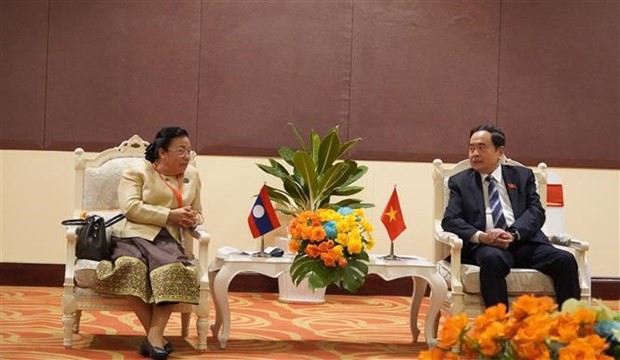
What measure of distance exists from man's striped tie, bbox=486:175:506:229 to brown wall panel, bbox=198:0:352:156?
2215 mm

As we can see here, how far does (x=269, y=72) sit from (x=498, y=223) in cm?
275

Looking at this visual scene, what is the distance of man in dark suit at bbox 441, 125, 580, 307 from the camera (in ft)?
A: 15.7

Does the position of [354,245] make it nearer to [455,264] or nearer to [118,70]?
[455,264]

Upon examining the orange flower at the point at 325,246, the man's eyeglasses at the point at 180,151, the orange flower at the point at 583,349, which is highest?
the man's eyeglasses at the point at 180,151

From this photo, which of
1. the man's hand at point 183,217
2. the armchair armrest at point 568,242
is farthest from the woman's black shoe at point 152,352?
the armchair armrest at point 568,242

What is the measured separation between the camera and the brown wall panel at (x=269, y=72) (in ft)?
23.8

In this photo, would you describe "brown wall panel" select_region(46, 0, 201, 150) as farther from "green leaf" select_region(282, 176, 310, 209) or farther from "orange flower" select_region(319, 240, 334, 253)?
"orange flower" select_region(319, 240, 334, 253)

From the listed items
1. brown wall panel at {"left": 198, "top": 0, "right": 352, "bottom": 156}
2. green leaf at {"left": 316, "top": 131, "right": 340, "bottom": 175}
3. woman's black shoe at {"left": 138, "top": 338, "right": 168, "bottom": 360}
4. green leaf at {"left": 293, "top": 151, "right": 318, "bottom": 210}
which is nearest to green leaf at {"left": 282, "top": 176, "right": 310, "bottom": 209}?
green leaf at {"left": 293, "top": 151, "right": 318, "bottom": 210}

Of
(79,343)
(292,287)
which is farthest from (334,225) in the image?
(292,287)

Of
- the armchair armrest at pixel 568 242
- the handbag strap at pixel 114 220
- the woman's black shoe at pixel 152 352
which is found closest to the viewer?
the woman's black shoe at pixel 152 352

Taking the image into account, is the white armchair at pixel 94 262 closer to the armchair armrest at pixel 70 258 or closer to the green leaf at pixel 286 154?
the armchair armrest at pixel 70 258

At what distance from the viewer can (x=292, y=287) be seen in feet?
22.1

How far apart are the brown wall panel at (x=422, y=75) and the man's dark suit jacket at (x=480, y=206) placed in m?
2.05

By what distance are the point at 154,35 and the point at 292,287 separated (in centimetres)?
217
